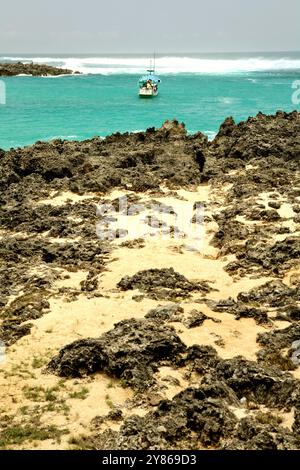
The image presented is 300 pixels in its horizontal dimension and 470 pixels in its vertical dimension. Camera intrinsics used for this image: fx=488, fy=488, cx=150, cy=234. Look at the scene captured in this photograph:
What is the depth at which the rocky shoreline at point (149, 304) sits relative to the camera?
9875 millimetres

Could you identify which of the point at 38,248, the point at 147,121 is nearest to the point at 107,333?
the point at 38,248

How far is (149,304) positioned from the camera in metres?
15.7

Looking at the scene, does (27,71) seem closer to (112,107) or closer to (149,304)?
(112,107)

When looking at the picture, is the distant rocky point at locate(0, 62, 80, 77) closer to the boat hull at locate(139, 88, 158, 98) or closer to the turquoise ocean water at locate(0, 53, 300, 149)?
the turquoise ocean water at locate(0, 53, 300, 149)

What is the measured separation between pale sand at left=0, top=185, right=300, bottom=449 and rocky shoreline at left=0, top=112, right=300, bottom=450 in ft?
0.17

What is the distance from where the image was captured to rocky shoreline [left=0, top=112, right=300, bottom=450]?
32.4ft

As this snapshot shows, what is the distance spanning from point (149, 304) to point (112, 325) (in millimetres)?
1737

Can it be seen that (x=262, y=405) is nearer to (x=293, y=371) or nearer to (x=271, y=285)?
(x=293, y=371)

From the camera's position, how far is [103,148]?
3409 centimetres

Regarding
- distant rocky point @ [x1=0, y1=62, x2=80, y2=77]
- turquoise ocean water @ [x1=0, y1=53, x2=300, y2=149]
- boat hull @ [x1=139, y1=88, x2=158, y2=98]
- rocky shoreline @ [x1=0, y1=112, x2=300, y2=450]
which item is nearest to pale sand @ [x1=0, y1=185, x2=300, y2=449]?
rocky shoreline @ [x1=0, y1=112, x2=300, y2=450]

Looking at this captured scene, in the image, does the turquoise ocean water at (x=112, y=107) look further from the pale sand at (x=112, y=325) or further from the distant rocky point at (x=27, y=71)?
the pale sand at (x=112, y=325)

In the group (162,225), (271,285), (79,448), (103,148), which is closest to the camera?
(79,448)

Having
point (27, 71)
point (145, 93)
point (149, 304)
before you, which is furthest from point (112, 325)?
point (27, 71)

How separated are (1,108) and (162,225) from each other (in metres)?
A: 54.9
